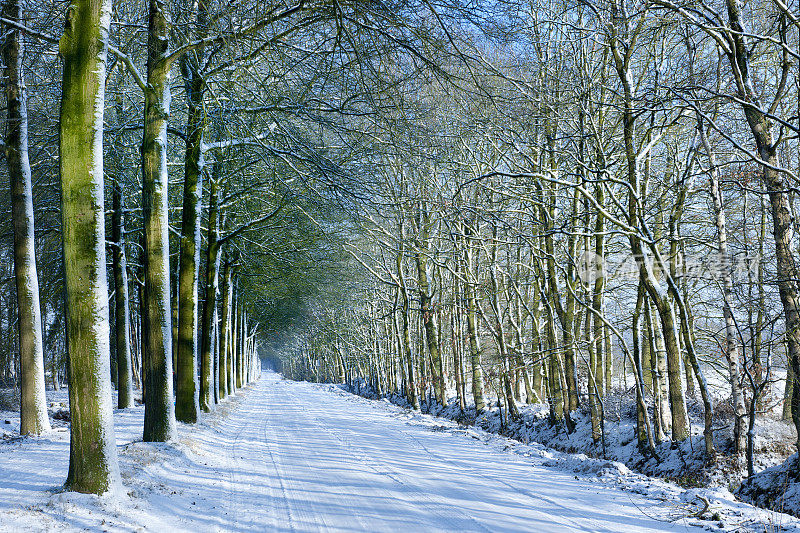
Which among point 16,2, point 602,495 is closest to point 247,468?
point 602,495

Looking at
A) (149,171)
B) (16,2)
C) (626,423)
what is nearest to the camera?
(149,171)

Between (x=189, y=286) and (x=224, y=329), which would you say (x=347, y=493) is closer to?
(x=189, y=286)

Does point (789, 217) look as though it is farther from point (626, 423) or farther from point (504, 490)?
point (626, 423)

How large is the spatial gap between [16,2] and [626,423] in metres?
16.7

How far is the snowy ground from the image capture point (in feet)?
17.2

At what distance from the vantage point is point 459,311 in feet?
74.9

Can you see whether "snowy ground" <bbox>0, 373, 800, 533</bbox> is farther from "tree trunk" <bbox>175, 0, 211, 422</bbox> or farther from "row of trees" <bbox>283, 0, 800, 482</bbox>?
"row of trees" <bbox>283, 0, 800, 482</bbox>

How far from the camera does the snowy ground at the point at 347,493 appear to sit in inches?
207

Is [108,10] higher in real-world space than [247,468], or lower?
higher

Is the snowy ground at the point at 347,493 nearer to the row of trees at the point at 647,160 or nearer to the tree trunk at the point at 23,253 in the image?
the tree trunk at the point at 23,253

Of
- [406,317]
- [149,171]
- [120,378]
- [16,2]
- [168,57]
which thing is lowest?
[120,378]

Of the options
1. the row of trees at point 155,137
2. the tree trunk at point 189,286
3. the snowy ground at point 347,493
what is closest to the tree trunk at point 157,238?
the row of trees at point 155,137

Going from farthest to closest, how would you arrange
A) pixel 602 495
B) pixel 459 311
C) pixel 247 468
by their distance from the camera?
1. pixel 459 311
2. pixel 247 468
3. pixel 602 495

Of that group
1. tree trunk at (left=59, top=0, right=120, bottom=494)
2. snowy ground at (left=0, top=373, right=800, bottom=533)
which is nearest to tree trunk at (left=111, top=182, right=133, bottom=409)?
snowy ground at (left=0, top=373, right=800, bottom=533)
